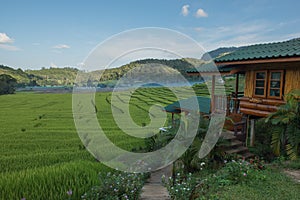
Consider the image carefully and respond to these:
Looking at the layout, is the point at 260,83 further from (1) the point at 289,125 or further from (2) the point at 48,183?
(2) the point at 48,183

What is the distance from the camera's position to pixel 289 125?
13.4 feet

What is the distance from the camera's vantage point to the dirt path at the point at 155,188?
3072mm

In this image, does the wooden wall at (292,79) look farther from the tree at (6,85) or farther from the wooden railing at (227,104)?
the tree at (6,85)

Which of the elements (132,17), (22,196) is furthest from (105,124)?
(22,196)

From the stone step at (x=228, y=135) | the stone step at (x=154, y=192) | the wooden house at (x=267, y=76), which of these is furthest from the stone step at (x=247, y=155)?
the stone step at (x=154, y=192)

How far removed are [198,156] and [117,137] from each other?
4899mm

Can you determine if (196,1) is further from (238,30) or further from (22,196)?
(22,196)

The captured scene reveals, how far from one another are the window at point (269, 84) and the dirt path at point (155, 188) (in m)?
3.26

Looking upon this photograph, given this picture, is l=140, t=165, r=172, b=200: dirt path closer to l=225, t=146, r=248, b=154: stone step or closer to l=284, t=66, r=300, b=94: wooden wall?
l=225, t=146, r=248, b=154: stone step

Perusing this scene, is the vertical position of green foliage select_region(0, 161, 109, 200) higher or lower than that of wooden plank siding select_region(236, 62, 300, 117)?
lower

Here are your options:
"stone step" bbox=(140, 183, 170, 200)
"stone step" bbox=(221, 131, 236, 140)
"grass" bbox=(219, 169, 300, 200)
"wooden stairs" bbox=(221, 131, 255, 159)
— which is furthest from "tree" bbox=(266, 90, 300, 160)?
"stone step" bbox=(140, 183, 170, 200)

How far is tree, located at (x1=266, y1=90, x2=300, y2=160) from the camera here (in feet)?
12.9

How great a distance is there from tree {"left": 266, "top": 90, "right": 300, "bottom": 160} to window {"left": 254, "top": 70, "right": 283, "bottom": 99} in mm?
682

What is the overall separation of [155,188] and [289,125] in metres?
3.15
